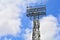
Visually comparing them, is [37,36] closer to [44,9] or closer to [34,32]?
[34,32]

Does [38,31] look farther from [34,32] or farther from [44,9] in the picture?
[44,9]

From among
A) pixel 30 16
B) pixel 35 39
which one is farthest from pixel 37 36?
pixel 30 16

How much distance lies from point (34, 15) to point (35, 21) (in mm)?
1878

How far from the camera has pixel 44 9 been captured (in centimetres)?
8044

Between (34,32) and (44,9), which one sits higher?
(44,9)

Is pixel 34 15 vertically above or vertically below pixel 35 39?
above

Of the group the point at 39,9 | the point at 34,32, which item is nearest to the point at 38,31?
the point at 34,32

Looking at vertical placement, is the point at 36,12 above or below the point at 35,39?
above

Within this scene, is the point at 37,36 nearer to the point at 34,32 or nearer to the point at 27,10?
the point at 34,32

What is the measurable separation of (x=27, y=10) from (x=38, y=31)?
264 inches

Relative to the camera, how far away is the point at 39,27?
80.2 m

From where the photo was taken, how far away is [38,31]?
78688 mm

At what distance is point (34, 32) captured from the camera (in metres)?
78.5

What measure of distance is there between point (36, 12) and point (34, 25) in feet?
11.6
